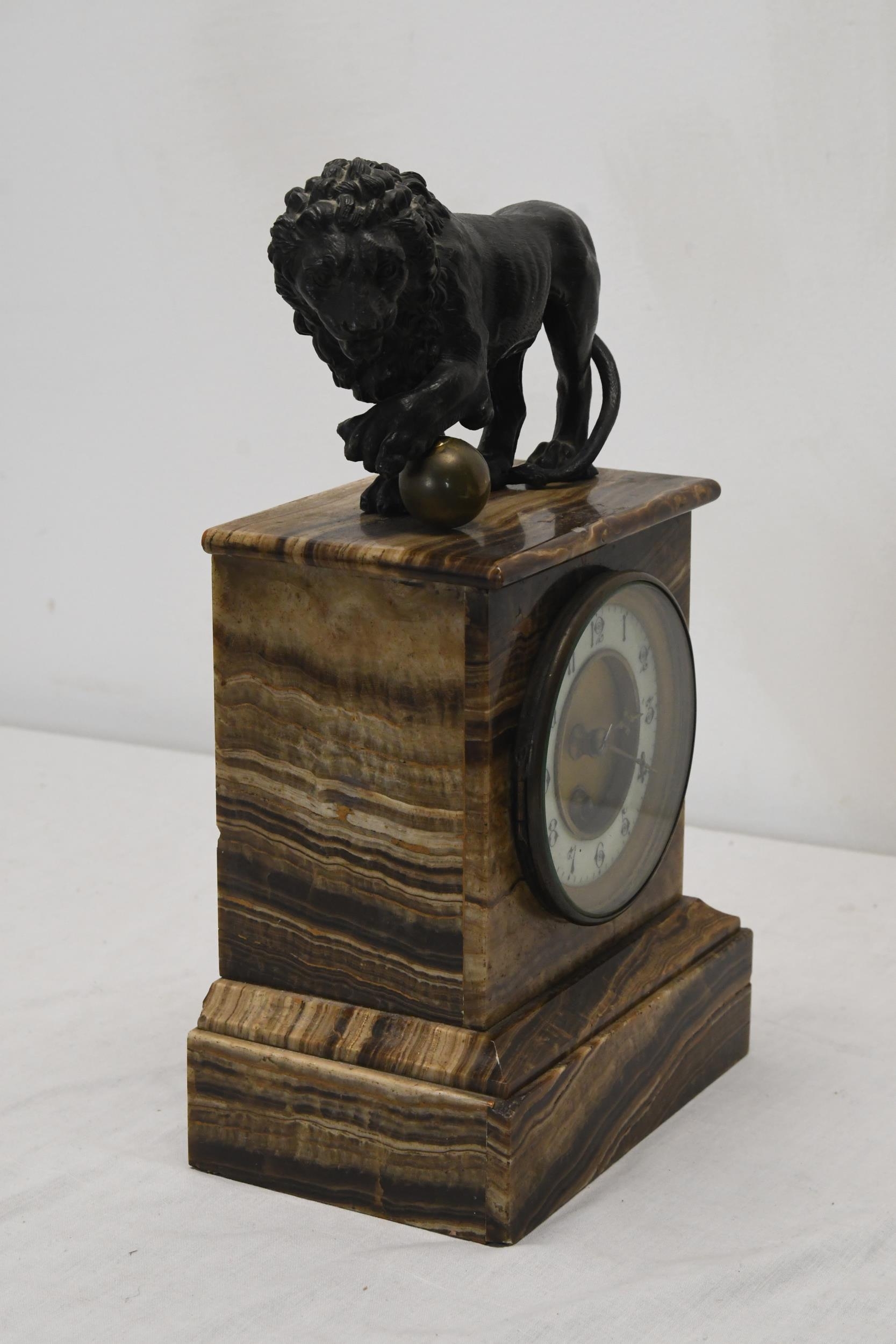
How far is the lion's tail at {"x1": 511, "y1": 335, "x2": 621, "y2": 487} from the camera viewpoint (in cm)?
195

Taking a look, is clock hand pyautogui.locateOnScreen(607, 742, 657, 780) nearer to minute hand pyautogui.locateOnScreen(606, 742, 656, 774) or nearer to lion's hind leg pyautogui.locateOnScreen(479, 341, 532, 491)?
minute hand pyautogui.locateOnScreen(606, 742, 656, 774)

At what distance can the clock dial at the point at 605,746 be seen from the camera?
67.4 inches

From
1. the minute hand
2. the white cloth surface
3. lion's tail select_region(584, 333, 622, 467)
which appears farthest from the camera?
lion's tail select_region(584, 333, 622, 467)

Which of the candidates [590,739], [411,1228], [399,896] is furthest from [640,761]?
[411,1228]

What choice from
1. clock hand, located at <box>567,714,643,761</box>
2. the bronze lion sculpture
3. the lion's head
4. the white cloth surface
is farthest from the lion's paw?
the white cloth surface

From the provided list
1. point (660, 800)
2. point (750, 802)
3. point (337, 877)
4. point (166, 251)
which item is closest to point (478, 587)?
point (337, 877)

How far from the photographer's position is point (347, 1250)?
5.63 feet

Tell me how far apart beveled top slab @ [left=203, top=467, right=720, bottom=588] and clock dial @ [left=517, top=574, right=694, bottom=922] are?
0.21 feet

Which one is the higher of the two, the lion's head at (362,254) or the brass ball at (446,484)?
the lion's head at (362,254)

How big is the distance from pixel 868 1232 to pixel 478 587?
2.24 ft

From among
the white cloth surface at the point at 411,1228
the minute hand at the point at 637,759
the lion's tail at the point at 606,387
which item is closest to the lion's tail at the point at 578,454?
the lion's tail at the point at 606,387

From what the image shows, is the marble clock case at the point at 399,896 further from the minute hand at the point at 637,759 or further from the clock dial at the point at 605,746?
the minute hand at the point at 637,759

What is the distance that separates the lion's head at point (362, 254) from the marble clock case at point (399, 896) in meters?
0.18

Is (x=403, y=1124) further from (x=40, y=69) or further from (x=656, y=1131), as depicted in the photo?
(x=40, y=69)
